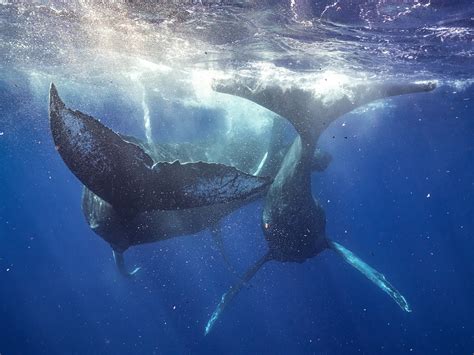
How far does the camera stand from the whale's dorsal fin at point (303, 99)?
8.09m

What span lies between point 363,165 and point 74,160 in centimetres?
5640

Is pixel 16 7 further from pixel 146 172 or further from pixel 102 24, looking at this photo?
pixel 146 172

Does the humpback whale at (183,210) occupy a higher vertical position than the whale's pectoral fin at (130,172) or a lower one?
lower

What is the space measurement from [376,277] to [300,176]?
357 centimetres

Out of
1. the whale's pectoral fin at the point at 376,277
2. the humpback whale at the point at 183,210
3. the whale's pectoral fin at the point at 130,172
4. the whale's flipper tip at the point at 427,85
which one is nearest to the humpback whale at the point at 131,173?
the whale's pectoral fin at the point at 130,172

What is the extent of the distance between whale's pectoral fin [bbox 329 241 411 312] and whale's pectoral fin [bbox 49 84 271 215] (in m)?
7.14

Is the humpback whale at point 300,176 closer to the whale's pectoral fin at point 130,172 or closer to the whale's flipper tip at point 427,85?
the whale's flipper tip at point 427,85

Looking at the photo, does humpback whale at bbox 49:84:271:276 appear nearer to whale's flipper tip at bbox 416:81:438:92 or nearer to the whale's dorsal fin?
the whale's dorsal fin

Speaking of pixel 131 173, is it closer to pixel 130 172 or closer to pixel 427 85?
pixel 130 172

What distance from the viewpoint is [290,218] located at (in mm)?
9742

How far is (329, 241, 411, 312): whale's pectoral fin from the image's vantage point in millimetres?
9690

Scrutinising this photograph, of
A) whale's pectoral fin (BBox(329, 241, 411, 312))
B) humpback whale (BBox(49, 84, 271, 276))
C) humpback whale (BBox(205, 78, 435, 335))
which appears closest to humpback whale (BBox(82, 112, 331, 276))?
humpback whale (BBox(205, 78, 435, 335))

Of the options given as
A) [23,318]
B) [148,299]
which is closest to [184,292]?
[148,299]

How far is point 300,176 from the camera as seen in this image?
9.52 meters
